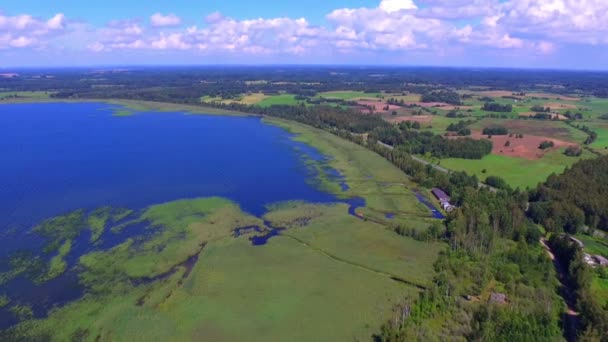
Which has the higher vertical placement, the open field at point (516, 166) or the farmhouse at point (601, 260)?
the open field at point (516, 166)

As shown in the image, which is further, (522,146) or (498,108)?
(498,108)

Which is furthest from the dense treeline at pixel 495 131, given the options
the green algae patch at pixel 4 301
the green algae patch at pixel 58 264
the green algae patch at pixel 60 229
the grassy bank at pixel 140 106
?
the green algae patch at pixel 4 301

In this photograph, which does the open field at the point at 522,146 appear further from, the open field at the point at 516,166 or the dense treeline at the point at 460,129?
the dense treeline at the point at 460,129

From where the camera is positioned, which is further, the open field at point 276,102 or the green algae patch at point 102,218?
the open field at point 276,102

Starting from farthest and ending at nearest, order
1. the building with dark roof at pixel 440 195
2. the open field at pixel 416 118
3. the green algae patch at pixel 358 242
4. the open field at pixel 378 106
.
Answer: the open field at pixel 378 106 < the open field at pixel 416 118 < the building with dark roof at pixel 440 195 < the green algae patch at pixel 358 242

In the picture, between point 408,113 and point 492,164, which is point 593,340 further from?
point 408,113

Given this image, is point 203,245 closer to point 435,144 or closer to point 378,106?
point 435,144

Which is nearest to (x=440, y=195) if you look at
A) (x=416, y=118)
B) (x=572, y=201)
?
(x=572, y=201)
